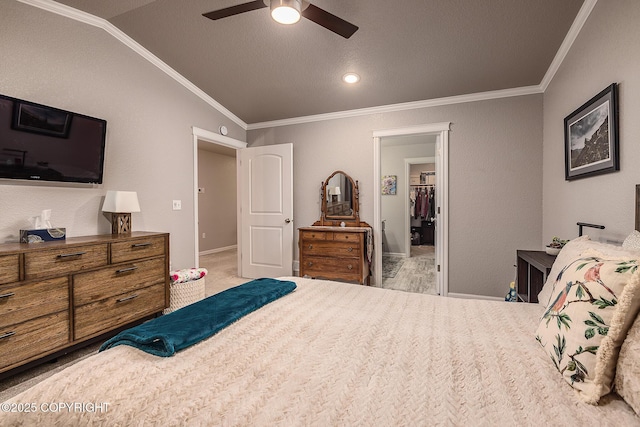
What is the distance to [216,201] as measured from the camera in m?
6.68

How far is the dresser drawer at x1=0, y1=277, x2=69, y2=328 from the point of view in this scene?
1.79 meters

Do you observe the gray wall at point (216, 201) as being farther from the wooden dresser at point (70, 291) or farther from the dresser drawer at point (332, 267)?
the wooden dresser at point (70, 291)

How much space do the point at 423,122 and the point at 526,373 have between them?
3.26 metres

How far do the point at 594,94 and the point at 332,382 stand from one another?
2531 mm

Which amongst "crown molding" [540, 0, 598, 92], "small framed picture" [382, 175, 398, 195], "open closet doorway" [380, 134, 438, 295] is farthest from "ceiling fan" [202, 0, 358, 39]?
"small framed picture" [382, 175, 398, 195]

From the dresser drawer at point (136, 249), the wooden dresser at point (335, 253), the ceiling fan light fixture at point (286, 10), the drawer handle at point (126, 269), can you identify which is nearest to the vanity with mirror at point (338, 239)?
the wooden dresser at point (335, 253)

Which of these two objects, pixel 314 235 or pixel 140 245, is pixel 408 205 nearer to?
pixel 314 235

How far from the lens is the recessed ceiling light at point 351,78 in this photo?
3.17 metres

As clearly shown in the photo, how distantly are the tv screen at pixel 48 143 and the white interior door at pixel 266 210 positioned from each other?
2.01m

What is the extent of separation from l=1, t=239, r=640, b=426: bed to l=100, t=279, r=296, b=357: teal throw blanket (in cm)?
3

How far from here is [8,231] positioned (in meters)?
2.18

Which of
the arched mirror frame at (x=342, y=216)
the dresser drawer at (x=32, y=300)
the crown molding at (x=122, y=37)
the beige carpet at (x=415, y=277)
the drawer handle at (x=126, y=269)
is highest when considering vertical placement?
the crown molding at (x=122, y=37)

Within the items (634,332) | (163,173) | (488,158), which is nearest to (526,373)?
(634,332)

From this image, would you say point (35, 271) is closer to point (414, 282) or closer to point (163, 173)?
point (163, 173)
